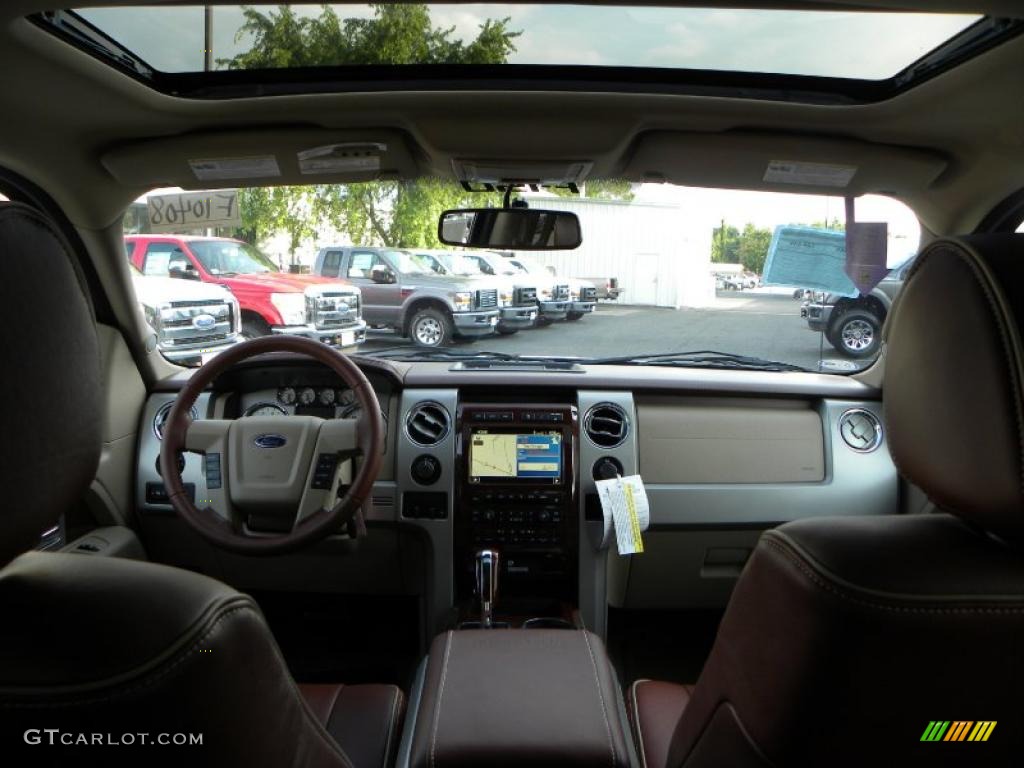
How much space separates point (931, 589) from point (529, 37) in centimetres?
181

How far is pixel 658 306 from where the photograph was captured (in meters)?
4.48

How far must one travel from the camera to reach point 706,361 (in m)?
3.70

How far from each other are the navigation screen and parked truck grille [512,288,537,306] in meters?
1.14

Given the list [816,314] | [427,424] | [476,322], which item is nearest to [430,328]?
[476,322]

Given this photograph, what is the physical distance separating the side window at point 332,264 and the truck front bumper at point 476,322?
79 cm

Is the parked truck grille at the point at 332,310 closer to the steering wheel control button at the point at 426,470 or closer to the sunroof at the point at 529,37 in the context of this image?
the steering wheel control button at the point at 426,470

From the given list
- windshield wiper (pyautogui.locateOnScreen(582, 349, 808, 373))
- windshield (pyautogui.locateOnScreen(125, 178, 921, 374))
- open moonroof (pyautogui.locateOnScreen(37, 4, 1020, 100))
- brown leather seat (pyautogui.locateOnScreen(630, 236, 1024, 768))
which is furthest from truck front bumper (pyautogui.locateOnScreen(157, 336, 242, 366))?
brown leather seat (pyautogui.locateOnScreen(630, 236, 1024, 768))

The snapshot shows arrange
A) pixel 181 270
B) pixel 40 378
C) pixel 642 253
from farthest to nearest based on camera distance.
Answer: pixel 181 270, pixel 642 253, pixel 40 378

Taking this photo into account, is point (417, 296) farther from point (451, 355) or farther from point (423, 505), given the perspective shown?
point (423, 505)

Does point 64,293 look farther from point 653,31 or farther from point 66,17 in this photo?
point 653,31

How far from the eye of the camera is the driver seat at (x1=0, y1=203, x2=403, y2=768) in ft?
3.18

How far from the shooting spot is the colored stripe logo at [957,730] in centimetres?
116

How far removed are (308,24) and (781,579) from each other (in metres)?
1.93

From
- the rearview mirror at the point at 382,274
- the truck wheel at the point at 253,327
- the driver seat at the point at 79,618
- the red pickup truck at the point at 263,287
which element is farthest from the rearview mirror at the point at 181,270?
the driver seat at the point at 79,618
